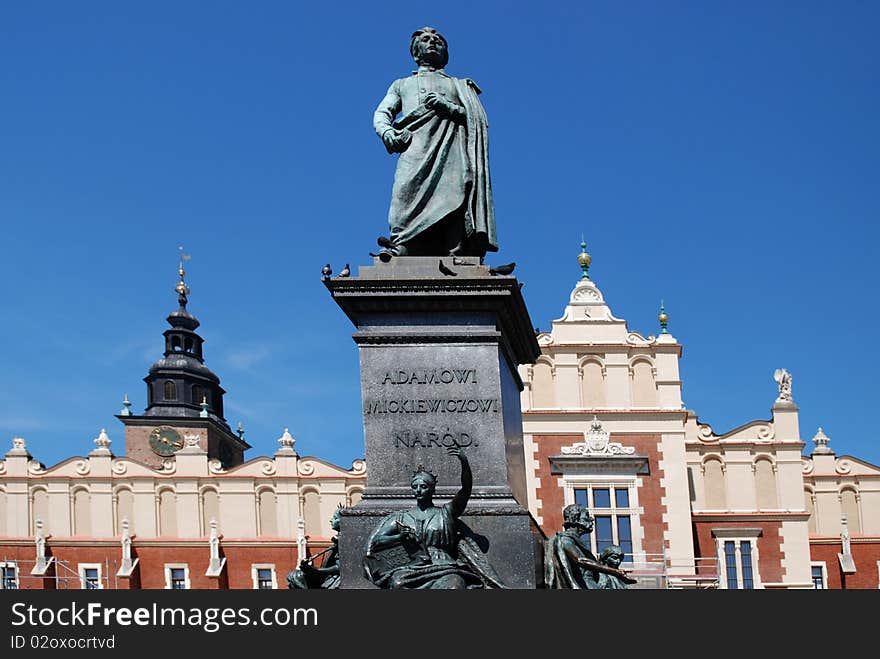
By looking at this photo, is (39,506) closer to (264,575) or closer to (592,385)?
(264,575)

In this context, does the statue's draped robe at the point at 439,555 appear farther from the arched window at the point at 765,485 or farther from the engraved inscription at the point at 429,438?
the arched window at the point at 765,485

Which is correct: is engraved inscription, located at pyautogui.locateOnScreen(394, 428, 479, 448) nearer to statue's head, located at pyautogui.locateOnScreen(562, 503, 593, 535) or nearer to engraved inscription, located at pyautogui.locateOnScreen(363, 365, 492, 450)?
engraved inscription, located at pyautogui.locateOnScreen(363, 365, 492, 450)

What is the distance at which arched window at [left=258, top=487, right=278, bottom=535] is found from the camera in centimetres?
4566

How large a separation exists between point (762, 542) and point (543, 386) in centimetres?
866

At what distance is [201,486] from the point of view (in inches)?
1802

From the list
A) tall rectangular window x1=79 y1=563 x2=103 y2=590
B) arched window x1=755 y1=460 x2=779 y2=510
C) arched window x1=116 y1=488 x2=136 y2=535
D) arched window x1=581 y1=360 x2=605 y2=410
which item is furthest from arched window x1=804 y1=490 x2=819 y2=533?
tall rectangular window x1=79 y1=563 x2=103 y2=590

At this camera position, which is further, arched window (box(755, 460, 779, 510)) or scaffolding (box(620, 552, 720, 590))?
arched window (box(755, 460, 779, 510))

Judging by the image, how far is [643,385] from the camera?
4131cm

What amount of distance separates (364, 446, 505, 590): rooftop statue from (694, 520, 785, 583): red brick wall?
35.9 metres

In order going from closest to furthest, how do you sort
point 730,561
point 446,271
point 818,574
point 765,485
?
point 446,271 < point 730,561 < point 765,485 < point 818,574

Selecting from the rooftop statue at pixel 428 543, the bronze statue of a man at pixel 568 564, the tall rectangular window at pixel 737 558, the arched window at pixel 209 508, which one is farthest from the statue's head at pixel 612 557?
the arched window at pixel 209 508

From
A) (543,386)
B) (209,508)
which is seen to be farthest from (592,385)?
(209,508)

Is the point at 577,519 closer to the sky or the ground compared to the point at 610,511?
closer to the ground

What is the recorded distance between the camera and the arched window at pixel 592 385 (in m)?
41.1
